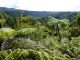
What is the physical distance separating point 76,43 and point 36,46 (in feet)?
13.5

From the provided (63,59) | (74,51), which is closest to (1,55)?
(63,59)

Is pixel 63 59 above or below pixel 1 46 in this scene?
below

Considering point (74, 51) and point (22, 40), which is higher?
point (22, 40)

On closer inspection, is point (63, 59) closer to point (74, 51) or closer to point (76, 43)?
point (74, 51)

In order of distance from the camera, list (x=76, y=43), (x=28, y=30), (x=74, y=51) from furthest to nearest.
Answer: (x=76, y=43), (x=74, y=51), (x=28, y=30)

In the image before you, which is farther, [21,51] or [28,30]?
[28,30]

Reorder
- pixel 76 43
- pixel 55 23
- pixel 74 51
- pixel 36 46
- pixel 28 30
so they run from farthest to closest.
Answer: pixel 55 23 < pixel 76 43 < pixel 74 51 < pixel 28 30 < pixel 36 46

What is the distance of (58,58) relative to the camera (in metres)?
2.93

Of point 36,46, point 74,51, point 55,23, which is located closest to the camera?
point 36,46

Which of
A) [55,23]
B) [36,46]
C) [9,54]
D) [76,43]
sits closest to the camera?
[9,54]

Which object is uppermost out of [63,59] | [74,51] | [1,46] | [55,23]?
[1,46]

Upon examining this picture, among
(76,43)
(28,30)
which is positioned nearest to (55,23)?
(76,43)

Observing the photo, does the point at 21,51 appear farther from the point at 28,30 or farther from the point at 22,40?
the point at 28,30

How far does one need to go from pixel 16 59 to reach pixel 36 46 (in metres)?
0.33
